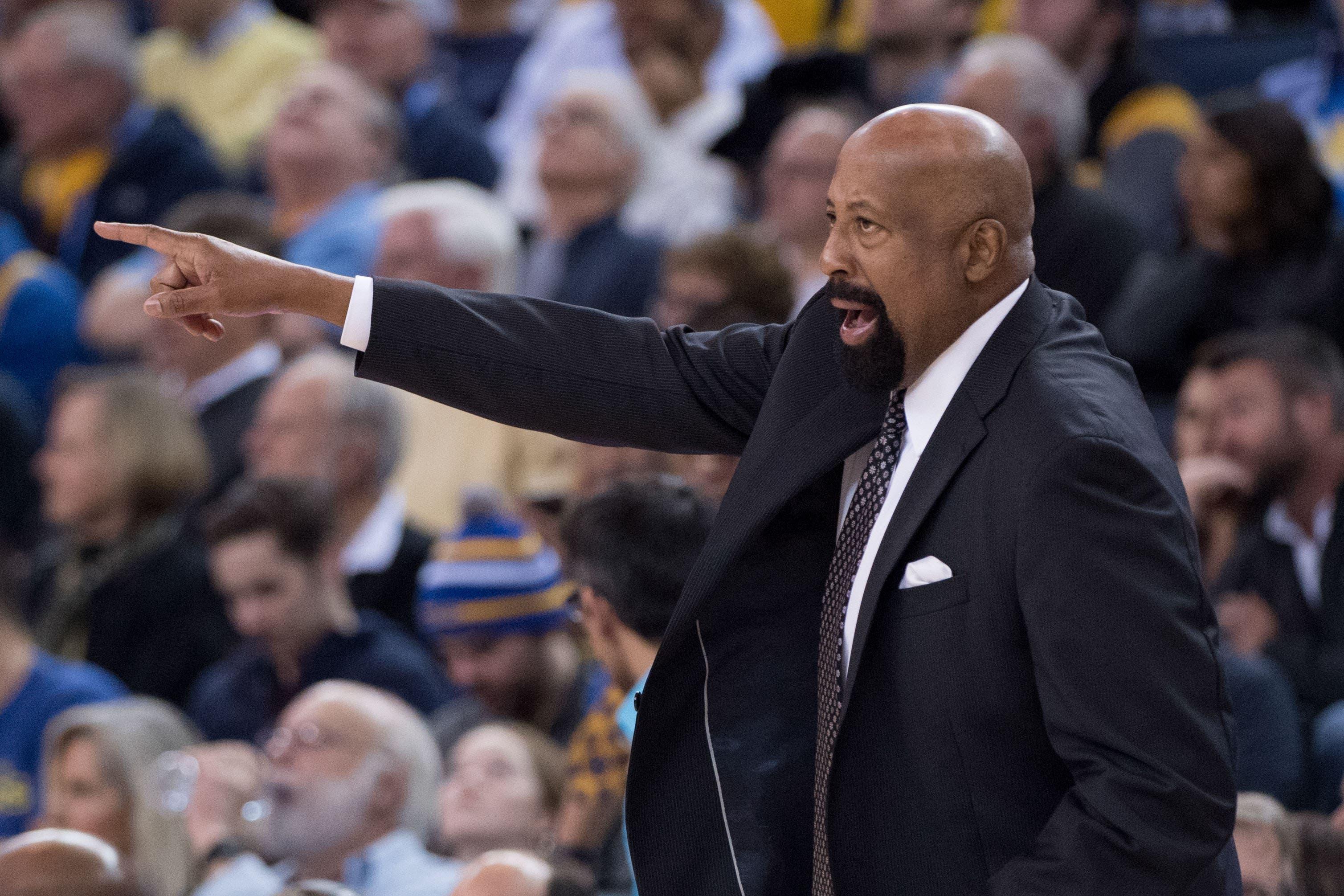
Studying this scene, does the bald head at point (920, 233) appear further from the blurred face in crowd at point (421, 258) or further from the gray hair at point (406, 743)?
the blurred face in crowd at point (421, 258)

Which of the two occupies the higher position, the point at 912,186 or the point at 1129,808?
the point at 912,186

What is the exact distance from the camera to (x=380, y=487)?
5.41m

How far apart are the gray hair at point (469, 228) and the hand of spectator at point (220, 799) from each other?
6.37ft

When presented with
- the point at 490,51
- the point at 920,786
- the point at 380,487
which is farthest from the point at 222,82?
the point at 920,786

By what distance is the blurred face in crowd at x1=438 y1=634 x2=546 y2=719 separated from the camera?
4.50 meters

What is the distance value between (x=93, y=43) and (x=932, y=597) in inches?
240

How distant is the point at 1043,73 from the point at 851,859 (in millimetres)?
3613

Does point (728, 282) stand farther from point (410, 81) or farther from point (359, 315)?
point (410, 81)

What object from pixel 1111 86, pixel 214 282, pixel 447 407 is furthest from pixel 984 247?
pixel 1111 86

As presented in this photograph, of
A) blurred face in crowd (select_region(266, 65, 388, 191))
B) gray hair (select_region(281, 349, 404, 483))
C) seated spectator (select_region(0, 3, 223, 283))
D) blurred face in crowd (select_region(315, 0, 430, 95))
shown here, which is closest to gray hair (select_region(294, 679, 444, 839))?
gray hair (select_region(281, 349, 404, 483))

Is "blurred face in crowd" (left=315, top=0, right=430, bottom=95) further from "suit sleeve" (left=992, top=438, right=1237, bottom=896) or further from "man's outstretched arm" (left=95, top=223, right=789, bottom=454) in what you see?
"suit sleeve" (left=992, top=438, right=1237, bottom=896)

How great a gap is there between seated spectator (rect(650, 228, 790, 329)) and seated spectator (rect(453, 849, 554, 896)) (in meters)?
1.81

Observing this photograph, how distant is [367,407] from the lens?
537 centimetres

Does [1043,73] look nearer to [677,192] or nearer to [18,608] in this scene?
[677,192]
